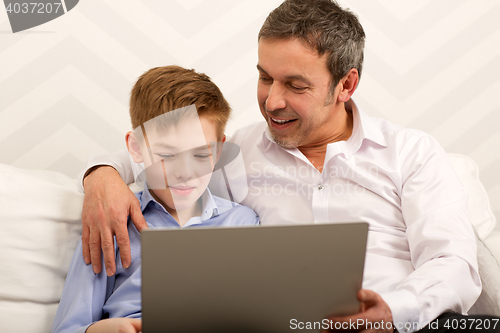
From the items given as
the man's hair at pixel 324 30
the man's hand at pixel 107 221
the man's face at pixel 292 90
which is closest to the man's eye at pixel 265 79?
Answer: the man's face at pixel 292 90

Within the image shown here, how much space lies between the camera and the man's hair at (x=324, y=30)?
1.21 m

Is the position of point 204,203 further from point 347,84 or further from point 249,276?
point 347,84

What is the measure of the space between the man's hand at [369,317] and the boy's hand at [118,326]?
1.25ft

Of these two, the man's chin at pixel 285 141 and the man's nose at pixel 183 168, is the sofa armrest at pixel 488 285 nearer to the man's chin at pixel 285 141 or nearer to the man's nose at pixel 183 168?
the man's chin at pixel 285 141

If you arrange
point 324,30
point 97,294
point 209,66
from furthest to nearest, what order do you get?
point 209,66 < point 324,30 < point 97,294

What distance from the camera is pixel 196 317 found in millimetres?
682

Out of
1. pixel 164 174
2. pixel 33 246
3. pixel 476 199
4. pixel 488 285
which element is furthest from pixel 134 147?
pixel 476 199

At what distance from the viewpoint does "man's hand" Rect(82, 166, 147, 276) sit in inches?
37.9

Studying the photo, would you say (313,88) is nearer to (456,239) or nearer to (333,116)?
(333,116)

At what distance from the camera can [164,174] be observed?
1.05 meters

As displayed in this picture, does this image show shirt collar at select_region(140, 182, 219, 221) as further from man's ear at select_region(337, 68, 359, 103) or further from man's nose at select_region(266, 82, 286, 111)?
man's ear at select_region(337, 68, 359, 103)

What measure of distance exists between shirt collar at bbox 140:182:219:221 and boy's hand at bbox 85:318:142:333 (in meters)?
0.35

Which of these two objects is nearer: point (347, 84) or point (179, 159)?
point (179, 159)

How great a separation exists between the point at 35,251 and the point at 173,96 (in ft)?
1.76
